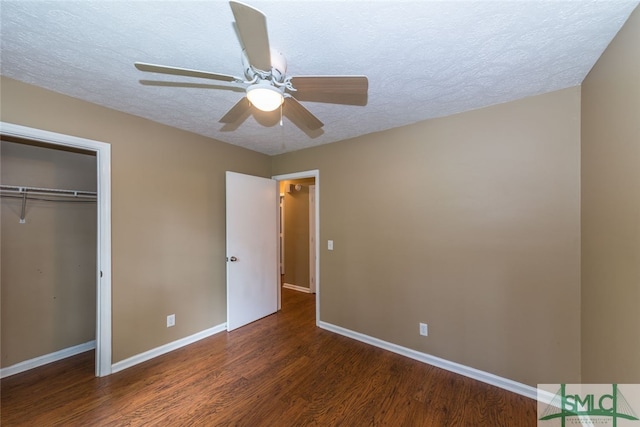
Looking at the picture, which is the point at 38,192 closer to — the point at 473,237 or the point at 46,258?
the point at 46,258

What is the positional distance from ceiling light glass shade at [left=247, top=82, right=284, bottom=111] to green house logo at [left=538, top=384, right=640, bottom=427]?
2.35 m

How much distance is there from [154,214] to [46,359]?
5.55 ft

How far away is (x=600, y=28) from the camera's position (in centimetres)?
125

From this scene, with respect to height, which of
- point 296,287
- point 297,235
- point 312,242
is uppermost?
point 297,235

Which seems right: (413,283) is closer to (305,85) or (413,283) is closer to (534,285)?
(534,285)

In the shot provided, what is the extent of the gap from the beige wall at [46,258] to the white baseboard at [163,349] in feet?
2.54

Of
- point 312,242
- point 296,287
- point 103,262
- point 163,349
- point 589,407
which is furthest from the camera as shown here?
point 296,287

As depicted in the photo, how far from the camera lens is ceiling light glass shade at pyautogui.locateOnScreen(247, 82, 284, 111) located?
4.16ft

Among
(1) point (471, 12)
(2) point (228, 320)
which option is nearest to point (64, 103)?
(2) point (228, 320)

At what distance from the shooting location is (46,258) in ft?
7.86

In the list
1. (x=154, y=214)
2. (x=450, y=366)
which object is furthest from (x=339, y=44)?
(x=450, y=366)

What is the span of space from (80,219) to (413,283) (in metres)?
3.57

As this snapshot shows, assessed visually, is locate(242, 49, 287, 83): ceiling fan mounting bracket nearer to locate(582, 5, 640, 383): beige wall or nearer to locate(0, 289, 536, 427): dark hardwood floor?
locate(582, 5, 640, 383): beige wall

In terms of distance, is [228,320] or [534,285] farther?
[228,320]
